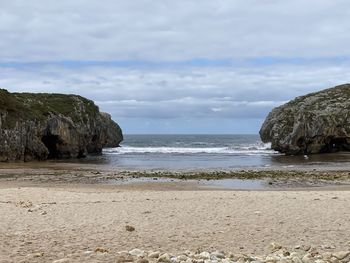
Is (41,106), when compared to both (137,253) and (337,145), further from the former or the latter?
(137,253)

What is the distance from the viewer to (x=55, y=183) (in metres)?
26.1

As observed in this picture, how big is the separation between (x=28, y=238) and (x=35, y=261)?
2.16 meters

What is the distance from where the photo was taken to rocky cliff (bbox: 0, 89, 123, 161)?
146 ft

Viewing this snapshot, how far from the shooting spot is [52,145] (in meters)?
51.7

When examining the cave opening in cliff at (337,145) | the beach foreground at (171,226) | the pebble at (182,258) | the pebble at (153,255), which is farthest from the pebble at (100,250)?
the cave opening in cliff at (337,145)

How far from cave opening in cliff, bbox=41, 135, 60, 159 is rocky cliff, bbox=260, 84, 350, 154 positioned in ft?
91.2

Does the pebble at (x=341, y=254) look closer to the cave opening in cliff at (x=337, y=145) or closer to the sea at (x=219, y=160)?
the sea at (x=219, y=160)

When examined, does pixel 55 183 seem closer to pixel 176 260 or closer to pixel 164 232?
pixel 164 232

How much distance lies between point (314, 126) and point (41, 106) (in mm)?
32855

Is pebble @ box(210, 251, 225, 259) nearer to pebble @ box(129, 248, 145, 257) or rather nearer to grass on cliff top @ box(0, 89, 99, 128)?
pebble @ box(129, 248, 145, 257)

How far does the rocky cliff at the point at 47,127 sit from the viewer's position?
1751 inches

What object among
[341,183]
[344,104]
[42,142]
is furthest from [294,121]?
[341,183]

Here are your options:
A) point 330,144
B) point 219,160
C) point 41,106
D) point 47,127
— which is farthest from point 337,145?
point 41,106

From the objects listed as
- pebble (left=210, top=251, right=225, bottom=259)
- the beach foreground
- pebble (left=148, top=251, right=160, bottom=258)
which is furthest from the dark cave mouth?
pebble (left=148, top=251, right=160, bottom=258)
